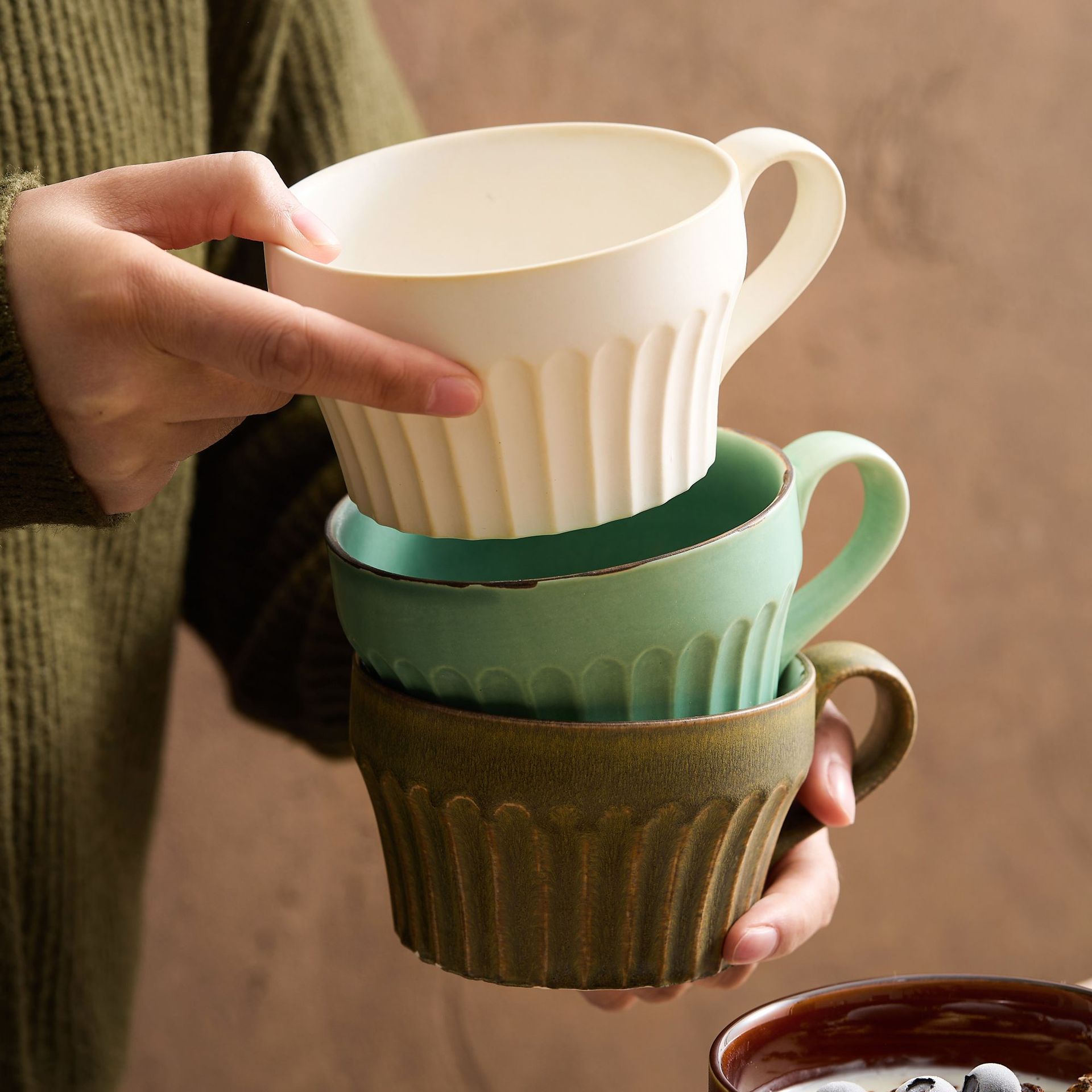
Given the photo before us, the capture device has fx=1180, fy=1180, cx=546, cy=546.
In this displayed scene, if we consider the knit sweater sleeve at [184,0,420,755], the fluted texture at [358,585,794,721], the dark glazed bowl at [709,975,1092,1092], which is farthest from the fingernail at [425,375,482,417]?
the knit sweater sleeve at [184,0,420,755]

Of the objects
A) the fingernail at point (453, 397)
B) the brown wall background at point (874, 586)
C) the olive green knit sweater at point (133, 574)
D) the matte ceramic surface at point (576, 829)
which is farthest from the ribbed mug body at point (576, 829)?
the brown wall background at point (874, 586)

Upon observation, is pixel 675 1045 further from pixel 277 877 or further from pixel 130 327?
pixel 130 327

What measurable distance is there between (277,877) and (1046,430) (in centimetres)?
92

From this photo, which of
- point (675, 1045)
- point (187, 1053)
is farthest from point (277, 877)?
point (675, 1045)

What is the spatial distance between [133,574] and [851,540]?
0.44 metres

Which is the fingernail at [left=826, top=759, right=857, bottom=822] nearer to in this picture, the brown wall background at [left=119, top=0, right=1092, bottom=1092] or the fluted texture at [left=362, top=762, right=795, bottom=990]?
the fluted texture at [left=362, top=762, right=795, bottom=990]

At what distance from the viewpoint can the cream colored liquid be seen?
0.41 metres

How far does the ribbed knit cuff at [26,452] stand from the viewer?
0.37m

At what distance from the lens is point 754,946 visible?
477mm

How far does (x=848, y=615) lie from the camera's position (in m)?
1.23

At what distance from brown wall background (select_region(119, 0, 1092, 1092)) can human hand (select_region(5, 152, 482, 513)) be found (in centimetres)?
70

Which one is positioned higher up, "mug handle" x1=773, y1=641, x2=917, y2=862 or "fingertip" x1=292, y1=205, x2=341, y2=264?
"fingertip" x1=292, y1=205, x2=341, y2=264

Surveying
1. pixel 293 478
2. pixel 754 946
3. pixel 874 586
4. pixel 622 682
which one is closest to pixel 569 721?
pixel 622 682

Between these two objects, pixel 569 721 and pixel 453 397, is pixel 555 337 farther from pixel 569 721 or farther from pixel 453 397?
pixel 569 721
